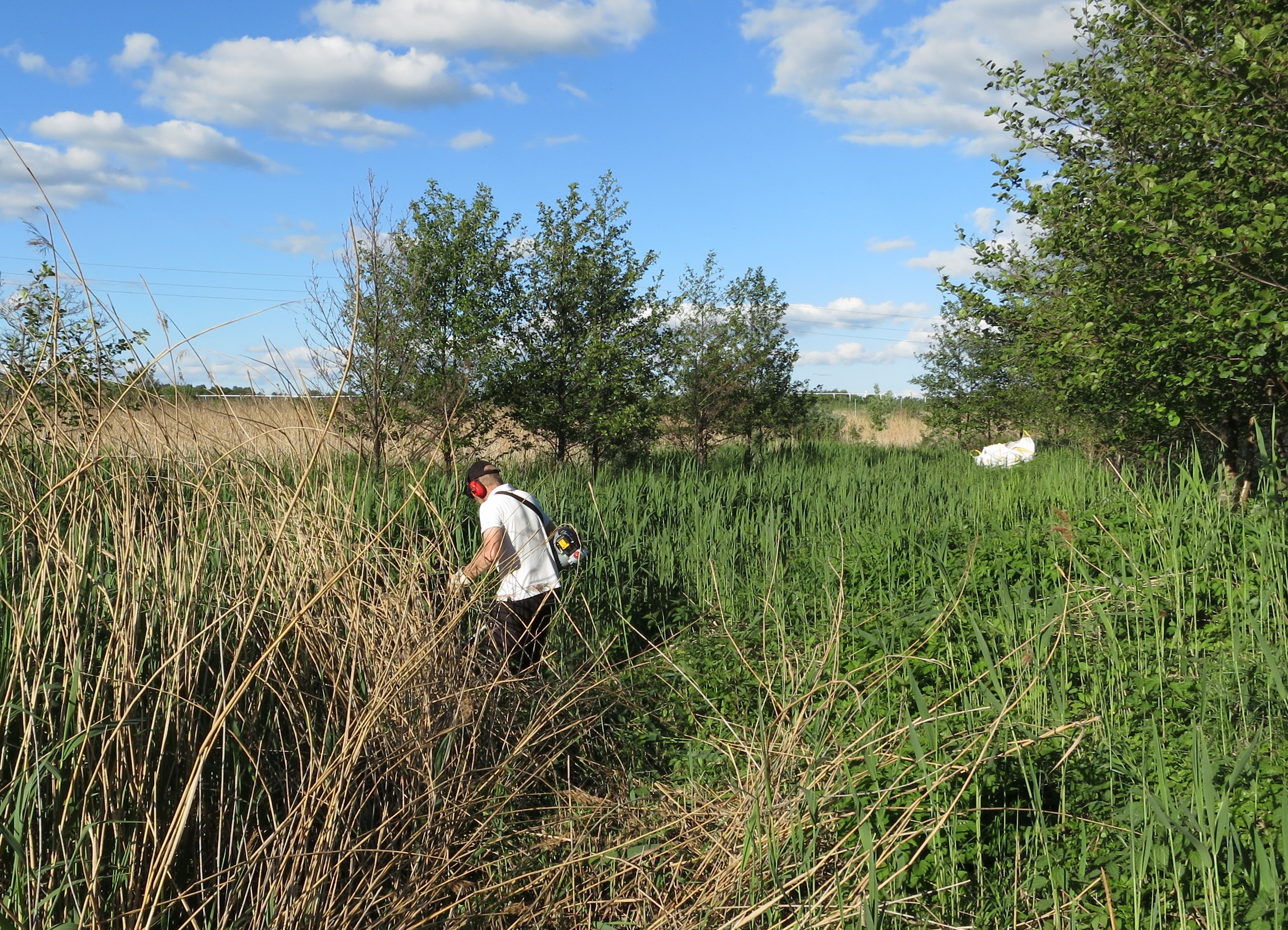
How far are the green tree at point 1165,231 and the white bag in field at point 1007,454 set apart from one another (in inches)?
244

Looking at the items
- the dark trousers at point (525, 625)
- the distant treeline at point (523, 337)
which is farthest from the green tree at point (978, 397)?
the dark trousers at point (525, 625)

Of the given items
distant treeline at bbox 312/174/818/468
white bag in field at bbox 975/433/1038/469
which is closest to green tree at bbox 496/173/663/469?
distant treeline at bbox 312/174/818/468

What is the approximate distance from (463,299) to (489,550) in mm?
7322

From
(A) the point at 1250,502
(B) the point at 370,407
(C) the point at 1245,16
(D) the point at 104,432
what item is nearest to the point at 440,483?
(B) the point at 370,407

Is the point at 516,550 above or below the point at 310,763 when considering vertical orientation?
above

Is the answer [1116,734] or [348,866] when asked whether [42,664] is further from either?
[1116,734]

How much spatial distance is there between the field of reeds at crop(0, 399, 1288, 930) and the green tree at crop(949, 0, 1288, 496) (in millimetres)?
2249

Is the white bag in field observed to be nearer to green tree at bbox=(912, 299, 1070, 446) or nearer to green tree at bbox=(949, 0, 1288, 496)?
green tree at bbox=(912, 299, 1070, 446)

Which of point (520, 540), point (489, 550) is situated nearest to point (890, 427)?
point (520, 540)

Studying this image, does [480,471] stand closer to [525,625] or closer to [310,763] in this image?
[525,625]

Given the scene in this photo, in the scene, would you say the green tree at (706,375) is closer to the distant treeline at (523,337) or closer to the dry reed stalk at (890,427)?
the distant treeline at (523,337)

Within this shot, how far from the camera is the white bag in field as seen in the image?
16156 mm

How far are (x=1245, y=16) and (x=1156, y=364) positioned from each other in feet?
8.05

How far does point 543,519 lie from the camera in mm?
6039
